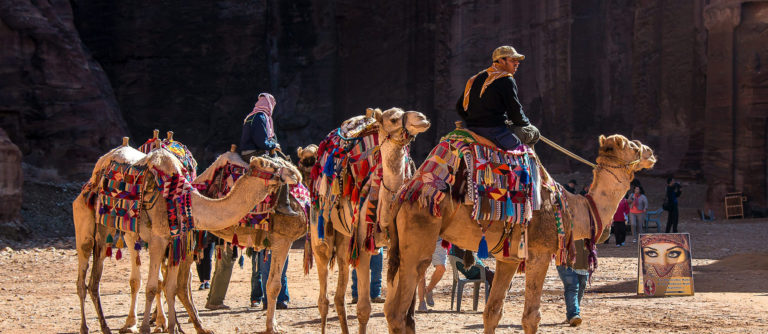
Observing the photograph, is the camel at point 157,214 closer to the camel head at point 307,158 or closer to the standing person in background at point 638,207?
the camel head at point 307,158

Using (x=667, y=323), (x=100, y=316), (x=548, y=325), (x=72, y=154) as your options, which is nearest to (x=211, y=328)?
(x=100, y=316)

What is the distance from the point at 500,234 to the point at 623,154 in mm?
1493

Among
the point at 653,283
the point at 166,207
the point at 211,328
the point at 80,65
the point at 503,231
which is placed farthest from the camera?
the point at 80,65

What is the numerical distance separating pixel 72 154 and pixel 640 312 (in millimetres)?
22931

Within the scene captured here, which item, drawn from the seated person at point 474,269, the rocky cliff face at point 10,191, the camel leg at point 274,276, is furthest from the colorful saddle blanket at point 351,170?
the rocky cliff face at point 10,191

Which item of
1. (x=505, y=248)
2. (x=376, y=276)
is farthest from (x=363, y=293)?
(x=376, y=276)

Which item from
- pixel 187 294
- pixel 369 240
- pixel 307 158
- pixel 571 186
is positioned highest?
pixel 571 186

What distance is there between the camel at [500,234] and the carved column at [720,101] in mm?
21707

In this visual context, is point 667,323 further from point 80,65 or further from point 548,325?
point 80,65

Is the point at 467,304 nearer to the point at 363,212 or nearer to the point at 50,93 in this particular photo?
the point at 363,212

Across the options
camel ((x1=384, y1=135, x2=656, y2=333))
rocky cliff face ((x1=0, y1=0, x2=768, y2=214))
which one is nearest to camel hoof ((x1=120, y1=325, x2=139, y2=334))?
camel ((x1=384, y1=135, x2=656, y2=333))

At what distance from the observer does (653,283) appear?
12242 millimetres

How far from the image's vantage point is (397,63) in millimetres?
36969

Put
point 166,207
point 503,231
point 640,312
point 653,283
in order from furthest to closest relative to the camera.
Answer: point 653,283 → point 640,312 → point 166,207 → point 503,231
